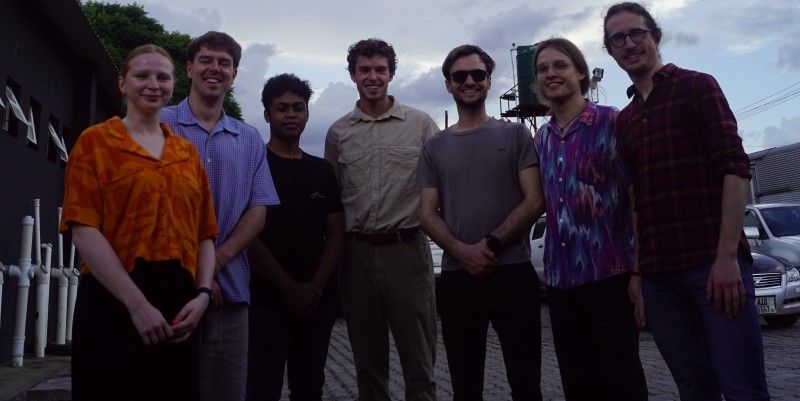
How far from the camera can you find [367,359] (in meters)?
4.39

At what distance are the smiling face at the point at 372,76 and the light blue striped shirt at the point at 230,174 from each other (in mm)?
1113

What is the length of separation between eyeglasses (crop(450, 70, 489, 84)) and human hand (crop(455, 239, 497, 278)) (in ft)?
2.90

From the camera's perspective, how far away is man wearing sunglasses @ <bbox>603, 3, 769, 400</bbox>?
10.2 ft

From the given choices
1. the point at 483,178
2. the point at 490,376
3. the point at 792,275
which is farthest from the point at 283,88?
the point at 792,275

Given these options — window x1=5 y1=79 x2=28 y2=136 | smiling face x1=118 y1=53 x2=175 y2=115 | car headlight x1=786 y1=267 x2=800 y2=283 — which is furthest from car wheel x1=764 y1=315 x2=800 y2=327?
smiling face x1=118 y1=53 x2=175 y2=115

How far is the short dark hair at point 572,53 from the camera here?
3889mm

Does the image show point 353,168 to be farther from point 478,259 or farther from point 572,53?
point 572,53

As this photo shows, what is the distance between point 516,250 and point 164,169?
5.79 feet

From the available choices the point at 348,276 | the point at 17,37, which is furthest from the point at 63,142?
the point at 348,276

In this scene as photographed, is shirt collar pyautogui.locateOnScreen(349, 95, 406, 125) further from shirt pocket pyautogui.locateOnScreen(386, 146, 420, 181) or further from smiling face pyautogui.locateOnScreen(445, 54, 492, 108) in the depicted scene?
smiling face pyautogui.locateOnScreen(445, 54, 492, 108)

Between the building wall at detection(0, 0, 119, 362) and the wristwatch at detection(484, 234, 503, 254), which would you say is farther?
the building wall at detection(0, 0, 119, 362)

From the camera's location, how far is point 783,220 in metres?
13.0

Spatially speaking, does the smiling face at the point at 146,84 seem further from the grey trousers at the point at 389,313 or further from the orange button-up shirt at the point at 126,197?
the grey trousers at the point at 389,313

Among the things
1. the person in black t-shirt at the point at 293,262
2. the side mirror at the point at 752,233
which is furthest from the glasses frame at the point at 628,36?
the side mirror at the point at 752,233
